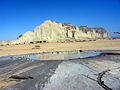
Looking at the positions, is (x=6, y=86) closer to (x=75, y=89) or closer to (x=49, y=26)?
(x=75, y=89)

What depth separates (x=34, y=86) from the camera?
413cm

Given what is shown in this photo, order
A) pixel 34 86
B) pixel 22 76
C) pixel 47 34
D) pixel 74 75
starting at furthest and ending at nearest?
pixel 47 34, pixel 22 76, pixel 74 75, pixel 34 86

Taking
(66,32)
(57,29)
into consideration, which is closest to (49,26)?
(57,29)

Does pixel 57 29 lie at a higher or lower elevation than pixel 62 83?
higher

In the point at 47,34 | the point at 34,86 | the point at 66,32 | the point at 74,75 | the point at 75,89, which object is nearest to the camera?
the point at 75,89

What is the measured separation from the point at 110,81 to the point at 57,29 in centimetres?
7040

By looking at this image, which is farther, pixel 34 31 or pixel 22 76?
pixel 34 31

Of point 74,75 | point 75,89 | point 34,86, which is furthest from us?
point 74,75

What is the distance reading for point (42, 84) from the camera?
4195 mm

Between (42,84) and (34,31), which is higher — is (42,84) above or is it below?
below

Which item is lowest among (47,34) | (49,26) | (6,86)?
(6,86)

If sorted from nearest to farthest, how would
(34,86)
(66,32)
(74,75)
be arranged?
(34,86)
(74,75)
(66,32)

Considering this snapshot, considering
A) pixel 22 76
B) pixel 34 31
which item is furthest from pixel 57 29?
pixel 22 76

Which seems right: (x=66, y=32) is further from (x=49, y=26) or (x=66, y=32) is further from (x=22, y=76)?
(x=22, y=76)
